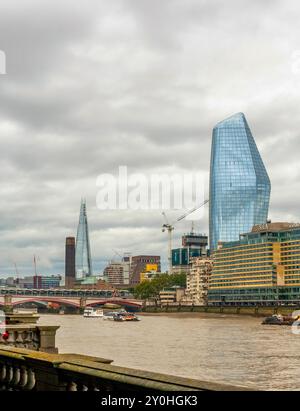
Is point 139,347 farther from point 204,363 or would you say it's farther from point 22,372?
point 22,372

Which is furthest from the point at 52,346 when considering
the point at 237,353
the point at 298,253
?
the point at 298,253

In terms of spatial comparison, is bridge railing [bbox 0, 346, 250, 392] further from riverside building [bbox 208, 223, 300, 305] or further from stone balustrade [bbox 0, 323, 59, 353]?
riverside building [bbox 208, 223, 300, 305]

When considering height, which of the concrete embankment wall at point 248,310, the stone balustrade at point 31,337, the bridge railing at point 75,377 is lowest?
the concrete embankment wall at point 248,310

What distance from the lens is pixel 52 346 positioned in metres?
19.5

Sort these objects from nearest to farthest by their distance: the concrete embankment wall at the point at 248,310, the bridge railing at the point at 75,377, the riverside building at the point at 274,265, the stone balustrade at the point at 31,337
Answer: the bridge railing at the point at 75,377 < the stone balustrade at the point at 31,337 < the concrete embankment wall at the point at 248,310 < the riverside building at the point at 274,265

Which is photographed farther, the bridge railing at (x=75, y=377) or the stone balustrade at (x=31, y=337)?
the stone balustrade at (x=31, y=337)

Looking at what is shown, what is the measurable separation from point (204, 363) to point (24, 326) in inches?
977

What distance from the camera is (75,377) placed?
10.1m

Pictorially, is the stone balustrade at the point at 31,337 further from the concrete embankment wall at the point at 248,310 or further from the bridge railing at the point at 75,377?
the concrete embankment wall at the point at 248,310

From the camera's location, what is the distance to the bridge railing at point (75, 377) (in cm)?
843

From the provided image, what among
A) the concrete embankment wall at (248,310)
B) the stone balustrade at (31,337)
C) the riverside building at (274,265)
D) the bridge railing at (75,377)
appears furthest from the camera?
→ the riverside building at (274,265)

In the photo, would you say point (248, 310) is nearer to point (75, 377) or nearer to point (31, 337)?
point (31, 337)

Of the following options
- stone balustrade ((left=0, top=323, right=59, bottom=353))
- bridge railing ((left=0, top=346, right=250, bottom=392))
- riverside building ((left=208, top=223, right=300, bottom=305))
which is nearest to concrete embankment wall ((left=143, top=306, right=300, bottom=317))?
riverside building ((left=208, top=223, right=300, bottom=305))

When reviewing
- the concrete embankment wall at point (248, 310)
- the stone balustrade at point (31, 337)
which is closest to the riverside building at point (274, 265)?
the concrete embankment wall at point (248, 310)
